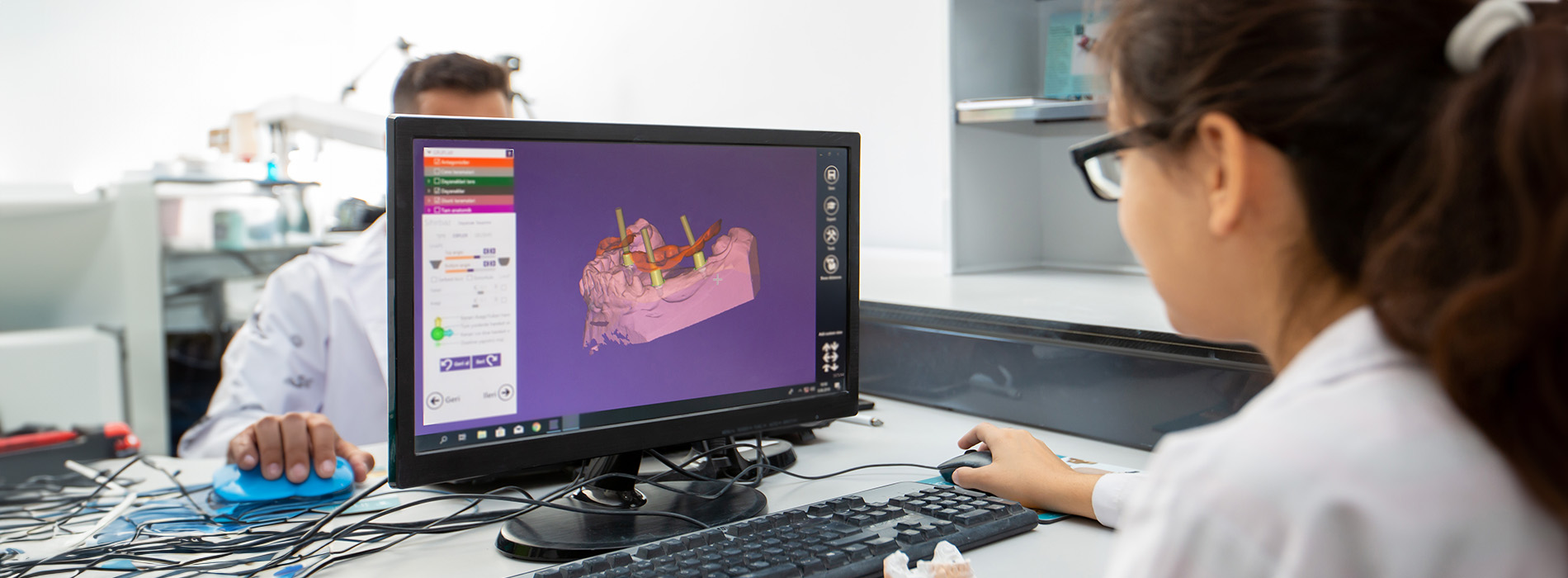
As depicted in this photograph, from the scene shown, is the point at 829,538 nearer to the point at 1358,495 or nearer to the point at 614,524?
the point at 614,524

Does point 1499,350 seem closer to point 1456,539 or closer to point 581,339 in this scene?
point 1456,539

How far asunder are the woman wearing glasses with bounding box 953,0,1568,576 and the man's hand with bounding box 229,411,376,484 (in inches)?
31.0

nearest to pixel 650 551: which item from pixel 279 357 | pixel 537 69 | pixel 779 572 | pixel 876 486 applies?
pixel 779 572

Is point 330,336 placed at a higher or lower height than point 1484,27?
lower

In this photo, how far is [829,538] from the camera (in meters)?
0.76

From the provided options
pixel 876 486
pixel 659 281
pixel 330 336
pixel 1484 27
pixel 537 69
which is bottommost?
pixel 876 486

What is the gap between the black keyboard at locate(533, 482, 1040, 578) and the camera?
2.29ft

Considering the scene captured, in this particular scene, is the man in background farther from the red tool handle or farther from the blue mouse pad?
the blue mouse pad

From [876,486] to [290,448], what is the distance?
576 millimetres

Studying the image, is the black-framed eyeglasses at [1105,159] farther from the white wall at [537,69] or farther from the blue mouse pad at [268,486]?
the white wall at [537,69]

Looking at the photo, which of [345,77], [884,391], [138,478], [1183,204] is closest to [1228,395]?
[884,391]

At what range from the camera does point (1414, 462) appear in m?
0.39

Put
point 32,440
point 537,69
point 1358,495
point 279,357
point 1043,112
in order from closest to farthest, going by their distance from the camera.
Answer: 1. point 1358,495
2. point 32,440
3. point 279,357
4. point 1043,112
5. point 537,69

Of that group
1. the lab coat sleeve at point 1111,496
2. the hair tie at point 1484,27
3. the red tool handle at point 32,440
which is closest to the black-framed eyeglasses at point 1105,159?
the hair tie at point 1484,27
